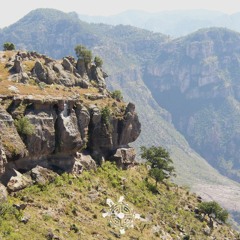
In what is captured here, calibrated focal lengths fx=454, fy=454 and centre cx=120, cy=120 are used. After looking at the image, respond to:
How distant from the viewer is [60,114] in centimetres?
7969

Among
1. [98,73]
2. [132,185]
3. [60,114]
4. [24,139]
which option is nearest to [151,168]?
[132,185]

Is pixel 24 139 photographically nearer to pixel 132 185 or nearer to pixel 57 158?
pixel 57 158

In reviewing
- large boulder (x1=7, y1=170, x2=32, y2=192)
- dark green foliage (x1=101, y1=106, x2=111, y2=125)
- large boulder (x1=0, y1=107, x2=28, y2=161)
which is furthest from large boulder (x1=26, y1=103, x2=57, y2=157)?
dark green foliage (x1=101, y1=106, x2=111, y2=125)

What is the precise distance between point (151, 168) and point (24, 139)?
1781 inches

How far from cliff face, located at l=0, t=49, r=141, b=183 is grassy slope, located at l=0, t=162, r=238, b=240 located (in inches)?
177

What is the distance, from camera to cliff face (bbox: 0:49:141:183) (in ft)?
232

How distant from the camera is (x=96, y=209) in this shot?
74.5 metres

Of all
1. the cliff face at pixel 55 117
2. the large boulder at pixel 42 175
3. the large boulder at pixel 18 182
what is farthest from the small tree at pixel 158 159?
the large boulder at pixel 18 182

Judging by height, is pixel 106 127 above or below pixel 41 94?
below

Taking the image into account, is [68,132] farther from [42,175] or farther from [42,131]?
[42,175]

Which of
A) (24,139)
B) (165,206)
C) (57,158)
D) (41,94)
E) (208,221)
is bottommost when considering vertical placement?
(208,221)

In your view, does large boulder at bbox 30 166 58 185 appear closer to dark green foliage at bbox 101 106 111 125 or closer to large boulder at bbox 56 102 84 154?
large boulder at bbox 56 102 84 154

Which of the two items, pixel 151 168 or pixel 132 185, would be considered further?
pixel 151 168

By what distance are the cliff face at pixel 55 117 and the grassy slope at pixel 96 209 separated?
4.50 m
